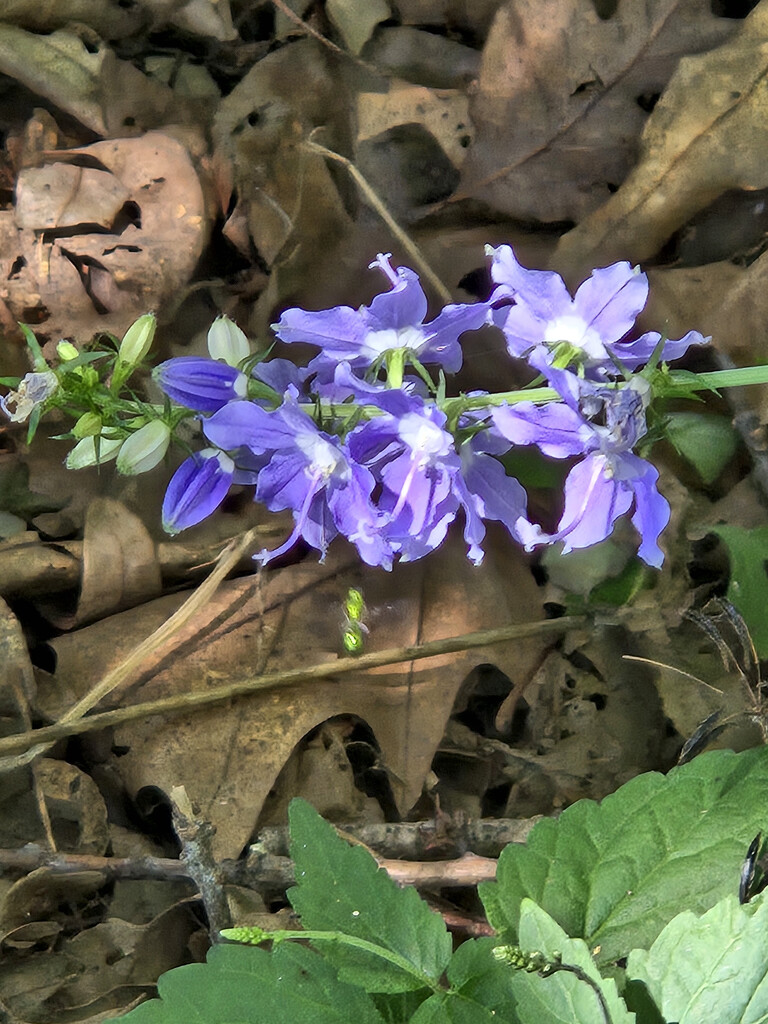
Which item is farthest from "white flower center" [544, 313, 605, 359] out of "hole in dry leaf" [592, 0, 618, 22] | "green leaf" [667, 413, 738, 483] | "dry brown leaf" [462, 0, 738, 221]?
"hole in dry leaf" [592, 0, 618, 22]

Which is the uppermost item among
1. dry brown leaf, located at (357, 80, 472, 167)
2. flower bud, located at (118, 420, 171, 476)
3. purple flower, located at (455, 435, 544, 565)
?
dry brown leaf, located at (357, 80, 472, 167)

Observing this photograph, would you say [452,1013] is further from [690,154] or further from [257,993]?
[690,154]

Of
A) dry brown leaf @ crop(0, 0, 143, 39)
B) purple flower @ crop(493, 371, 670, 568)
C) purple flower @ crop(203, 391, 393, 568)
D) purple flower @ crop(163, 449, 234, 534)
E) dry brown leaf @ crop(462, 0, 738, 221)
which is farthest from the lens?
dry brown leaf @ crop(0, 0, 143, 39)

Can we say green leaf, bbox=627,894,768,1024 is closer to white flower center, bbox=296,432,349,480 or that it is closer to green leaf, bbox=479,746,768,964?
green leaf, bbox=479,746,768,964

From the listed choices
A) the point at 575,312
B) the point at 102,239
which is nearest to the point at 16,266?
the point at 102,239

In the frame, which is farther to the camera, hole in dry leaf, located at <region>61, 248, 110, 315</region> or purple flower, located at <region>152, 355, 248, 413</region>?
hole in dry leaf, located at <region>61, 248, 110, 315</region>

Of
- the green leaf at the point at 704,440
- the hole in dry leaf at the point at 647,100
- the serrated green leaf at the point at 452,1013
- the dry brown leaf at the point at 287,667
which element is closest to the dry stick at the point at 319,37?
the hole in dry leaf at the point at 647,100

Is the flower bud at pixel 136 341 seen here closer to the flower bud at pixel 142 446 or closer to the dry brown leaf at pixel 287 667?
the flower bud at pixel 142 446
